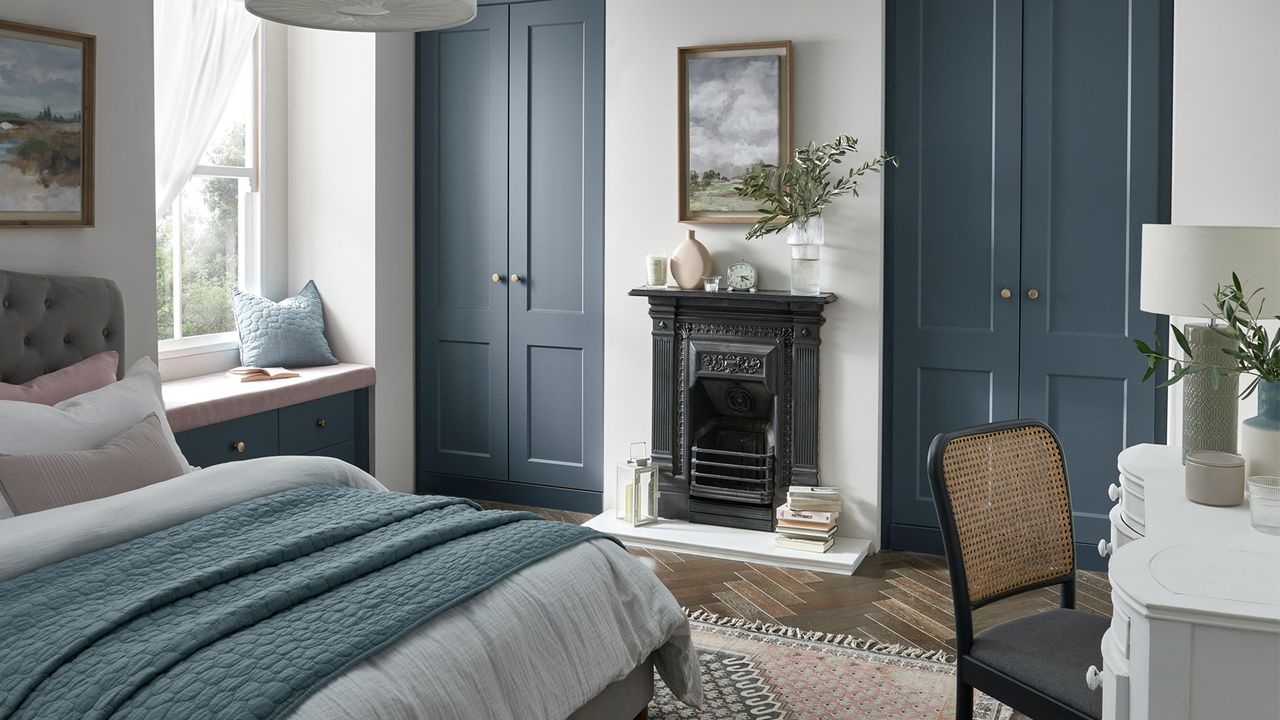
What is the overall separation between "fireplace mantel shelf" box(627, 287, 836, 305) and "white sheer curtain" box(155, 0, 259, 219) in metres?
2.05

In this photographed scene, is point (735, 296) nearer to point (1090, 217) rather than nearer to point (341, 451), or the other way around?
point (1090, 217)

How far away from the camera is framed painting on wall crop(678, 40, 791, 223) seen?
476 cm

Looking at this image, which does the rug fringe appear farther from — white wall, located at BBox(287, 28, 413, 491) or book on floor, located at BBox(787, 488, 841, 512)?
white wall, located at BBox(287, 28, 413, 491)

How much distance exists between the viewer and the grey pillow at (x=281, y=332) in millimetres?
5129

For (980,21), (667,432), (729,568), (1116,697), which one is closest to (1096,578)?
(729,568)

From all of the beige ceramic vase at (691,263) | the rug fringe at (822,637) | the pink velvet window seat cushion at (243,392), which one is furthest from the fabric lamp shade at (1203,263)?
the pink velvet window seat cushion at (243,392)

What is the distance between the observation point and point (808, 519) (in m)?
4.62

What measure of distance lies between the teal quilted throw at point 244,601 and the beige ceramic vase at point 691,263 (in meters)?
2.15

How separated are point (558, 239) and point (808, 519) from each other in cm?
186

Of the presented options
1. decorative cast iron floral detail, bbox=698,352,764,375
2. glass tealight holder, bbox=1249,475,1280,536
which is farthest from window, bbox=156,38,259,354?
glass tealight holder, bbox=1249,475,1280,536

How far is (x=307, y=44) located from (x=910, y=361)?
3.35 m

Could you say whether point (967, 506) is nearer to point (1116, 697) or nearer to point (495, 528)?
point (1116, 697)

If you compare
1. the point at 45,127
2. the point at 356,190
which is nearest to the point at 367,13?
the point at 45,127

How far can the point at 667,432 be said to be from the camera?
504 centimetres
